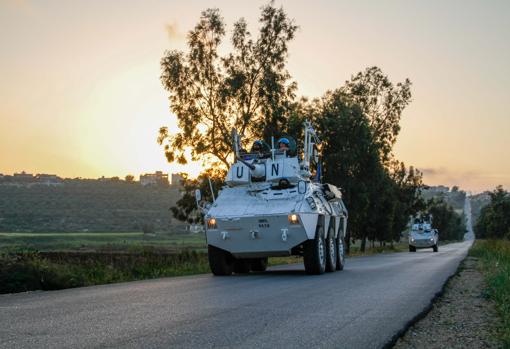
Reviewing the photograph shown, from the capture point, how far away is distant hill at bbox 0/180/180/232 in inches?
3538

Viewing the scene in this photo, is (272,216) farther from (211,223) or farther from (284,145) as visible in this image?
(284,145)

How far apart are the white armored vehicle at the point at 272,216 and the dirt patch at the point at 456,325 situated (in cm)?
483

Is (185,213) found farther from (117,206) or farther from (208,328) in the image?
(117,206)

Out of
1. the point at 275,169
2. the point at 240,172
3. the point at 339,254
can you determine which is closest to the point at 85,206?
the point at 339,254

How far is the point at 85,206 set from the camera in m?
106

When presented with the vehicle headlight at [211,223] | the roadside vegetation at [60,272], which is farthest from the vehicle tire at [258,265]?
the vehicle headlight at [211,223]

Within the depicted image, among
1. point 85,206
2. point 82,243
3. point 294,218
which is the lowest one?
point 82,243

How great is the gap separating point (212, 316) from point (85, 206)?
101 meters

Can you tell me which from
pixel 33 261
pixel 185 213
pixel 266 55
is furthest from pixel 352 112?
pixel 33 261

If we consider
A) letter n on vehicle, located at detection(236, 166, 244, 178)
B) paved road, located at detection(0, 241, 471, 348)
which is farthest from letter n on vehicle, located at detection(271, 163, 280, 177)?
paved road, located at detection(0, 241, 471, 348)

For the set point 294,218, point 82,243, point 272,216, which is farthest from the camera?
point 82,243

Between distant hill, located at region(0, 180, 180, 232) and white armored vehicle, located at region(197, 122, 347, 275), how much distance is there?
67.5 m

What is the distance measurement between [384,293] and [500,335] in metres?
4.33

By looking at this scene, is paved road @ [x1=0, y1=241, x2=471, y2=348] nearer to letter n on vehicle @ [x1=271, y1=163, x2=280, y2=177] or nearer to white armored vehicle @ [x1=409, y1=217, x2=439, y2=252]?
letter n on vehicle @ [x1=271, y1=163, x2=280, y2=177]
